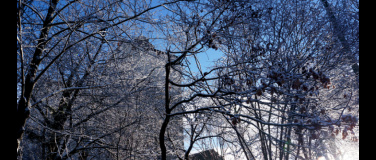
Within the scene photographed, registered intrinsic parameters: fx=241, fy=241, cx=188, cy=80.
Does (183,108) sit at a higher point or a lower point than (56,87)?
lower

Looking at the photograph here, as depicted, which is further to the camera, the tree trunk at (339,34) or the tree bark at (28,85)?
the tree trunk at (339,34)

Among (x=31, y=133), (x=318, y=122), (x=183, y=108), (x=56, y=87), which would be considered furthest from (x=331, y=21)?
(x=31, y=133)

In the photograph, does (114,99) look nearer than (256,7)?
No

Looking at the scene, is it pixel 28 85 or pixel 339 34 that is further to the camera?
pixel 339 34

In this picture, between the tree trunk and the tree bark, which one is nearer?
the tree bark

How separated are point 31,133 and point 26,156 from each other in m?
1.28

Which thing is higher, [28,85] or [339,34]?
[339,34]

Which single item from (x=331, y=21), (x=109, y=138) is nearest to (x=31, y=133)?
(x=109, y=138)

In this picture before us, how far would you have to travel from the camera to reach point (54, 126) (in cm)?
625
